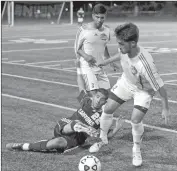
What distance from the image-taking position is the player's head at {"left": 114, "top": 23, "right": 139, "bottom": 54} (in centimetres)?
701

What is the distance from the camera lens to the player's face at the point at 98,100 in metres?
7.93

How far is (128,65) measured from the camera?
7391mm

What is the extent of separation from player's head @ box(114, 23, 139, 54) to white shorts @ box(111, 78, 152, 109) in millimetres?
787

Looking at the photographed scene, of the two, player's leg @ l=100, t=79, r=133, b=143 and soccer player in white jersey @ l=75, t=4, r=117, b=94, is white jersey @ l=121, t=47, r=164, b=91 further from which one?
soccer player in white jersey @ l=75, t=4, r=117, b=94

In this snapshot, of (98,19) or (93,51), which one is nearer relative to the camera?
(98,19)

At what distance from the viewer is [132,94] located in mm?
7668

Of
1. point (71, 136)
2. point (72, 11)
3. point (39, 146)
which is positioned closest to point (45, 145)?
point (39, 146)

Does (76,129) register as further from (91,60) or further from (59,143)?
(91,60)

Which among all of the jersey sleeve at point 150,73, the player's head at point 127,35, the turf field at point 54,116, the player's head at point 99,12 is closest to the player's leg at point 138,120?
the turf field at point 54,116

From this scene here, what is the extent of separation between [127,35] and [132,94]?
1.10m

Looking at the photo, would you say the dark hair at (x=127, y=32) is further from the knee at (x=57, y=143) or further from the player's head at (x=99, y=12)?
the player's head at (x=99, y=12)

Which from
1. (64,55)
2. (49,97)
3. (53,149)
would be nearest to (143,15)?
(64,55)

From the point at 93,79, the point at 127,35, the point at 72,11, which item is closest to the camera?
the point at 127,35

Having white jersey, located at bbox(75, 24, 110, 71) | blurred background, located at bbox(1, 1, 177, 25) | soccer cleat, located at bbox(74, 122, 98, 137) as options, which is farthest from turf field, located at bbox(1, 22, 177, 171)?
blurred background, located at bbox(1, 1, 177, 25)
